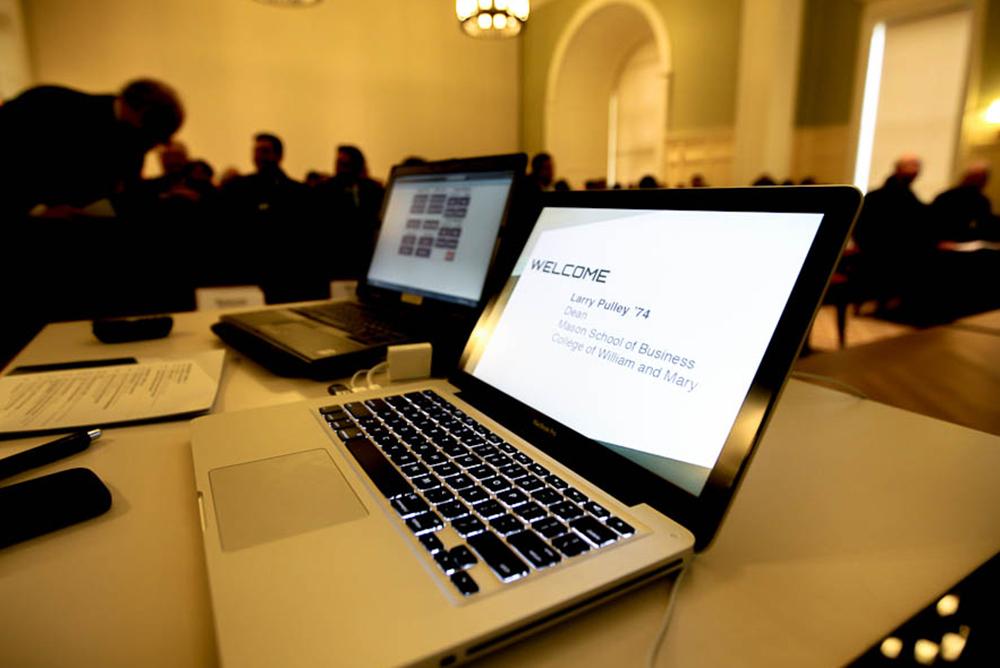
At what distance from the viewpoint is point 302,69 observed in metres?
6.22

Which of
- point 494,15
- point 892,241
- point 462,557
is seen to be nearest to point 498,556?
point 462,557

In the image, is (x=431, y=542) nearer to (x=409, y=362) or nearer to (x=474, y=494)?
(x=474, y=494)

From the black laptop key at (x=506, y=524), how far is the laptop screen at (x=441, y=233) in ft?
1.58

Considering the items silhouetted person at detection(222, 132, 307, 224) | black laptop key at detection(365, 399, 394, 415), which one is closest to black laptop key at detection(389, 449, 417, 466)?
black laptop key at detection(365, 399, 394, 415)

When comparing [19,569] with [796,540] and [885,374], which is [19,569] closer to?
[796,540]

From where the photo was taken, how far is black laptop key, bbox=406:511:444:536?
36 centimetres

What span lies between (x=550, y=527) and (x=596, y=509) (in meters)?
0.04

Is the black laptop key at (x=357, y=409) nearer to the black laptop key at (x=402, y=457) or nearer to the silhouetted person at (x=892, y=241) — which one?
the black laptop key at (x=402, y=457)

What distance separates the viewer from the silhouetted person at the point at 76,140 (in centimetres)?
184

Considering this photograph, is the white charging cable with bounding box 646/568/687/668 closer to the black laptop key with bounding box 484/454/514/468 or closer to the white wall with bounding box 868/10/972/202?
the black laptop key with bounding box 484/454/514/468

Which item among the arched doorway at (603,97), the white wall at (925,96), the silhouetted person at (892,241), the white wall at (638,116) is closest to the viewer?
the silhouetted person at (892,241)

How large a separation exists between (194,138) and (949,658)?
6.84m

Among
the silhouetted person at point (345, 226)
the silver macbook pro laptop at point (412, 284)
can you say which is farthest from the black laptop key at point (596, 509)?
the silhouetted person at point (345, 226)

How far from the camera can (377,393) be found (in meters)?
0.65
